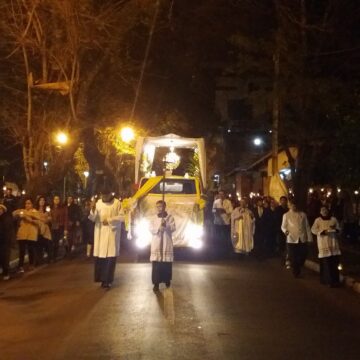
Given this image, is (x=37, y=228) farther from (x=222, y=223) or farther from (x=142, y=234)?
(x=222, y=223)

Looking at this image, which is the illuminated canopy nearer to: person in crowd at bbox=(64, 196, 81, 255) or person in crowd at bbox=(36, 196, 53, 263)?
person in crowd at bbox=(64, 196, 81, 255)

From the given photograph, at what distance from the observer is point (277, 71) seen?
22859mm

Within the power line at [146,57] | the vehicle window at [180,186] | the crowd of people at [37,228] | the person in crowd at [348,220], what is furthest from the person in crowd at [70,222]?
the person in crowd at [348,220]

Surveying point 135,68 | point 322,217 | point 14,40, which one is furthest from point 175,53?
point 322,217

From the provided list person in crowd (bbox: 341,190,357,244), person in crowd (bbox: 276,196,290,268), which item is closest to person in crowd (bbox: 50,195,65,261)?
person in crowd (bbox: 276,196,290,268)

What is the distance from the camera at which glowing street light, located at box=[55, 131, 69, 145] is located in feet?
84.1

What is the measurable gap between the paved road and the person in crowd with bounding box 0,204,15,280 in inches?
23.6

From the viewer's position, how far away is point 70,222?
883 inches

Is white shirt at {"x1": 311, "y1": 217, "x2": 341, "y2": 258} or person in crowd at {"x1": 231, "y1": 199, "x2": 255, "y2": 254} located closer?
white shirt at {"x1": 311, "y1": 217, "x2": 341, "y2": 258}

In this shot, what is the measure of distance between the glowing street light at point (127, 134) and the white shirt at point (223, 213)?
23.9 ft

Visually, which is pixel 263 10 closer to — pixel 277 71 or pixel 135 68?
pixel 277 71

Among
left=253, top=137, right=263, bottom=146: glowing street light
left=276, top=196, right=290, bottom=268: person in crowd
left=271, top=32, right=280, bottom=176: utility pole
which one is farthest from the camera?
left=253, top=137, right=263, bottom=146: glowing street light

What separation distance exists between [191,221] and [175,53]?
14.1 metres

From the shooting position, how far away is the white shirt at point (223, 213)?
2444 cm
